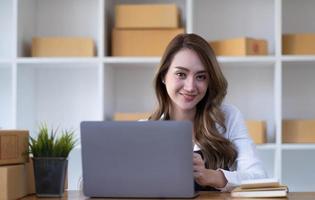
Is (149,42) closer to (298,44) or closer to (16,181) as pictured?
(298,44)

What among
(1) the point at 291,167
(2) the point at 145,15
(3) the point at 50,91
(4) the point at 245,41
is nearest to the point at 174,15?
(2) the point at 145,15

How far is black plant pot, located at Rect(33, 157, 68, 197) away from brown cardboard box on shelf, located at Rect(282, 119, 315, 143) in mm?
1704

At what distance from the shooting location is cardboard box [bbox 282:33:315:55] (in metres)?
3.09

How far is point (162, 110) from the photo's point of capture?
2531mm

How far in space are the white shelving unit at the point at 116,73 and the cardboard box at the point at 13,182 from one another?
1399mm

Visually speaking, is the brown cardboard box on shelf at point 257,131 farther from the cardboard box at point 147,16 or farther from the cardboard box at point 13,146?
the cardboard box at point 13,146

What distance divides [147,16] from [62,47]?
537 millimetres

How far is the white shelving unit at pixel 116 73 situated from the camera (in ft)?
10.5

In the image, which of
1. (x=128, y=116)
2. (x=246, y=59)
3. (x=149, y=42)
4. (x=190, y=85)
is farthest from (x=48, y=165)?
(x=246, y=59)

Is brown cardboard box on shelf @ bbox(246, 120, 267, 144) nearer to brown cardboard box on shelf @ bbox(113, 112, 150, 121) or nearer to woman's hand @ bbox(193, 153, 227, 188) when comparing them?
brown cardboard box on shelf @ bbox(113, 112, 150, 121)

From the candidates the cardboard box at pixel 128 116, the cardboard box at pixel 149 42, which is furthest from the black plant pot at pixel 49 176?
the cardboard box at pixel 149 42

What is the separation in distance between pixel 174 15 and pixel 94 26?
0.62 meters

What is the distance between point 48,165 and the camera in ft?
5.71

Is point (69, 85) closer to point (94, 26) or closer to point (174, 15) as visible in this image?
point (94, 26)
